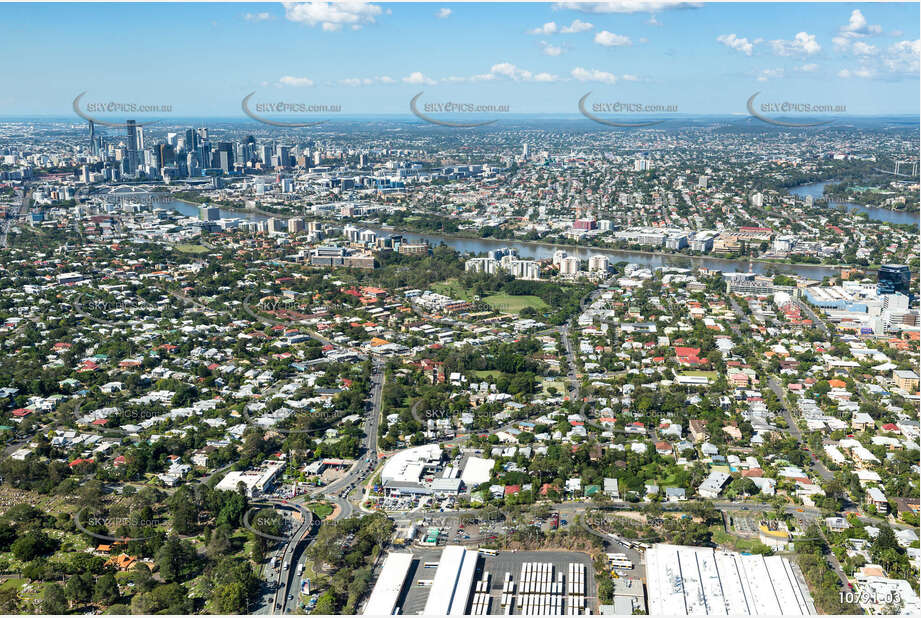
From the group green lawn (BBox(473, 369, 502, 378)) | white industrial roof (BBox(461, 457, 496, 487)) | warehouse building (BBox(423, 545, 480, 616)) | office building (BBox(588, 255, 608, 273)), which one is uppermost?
office building (BBox(588, 255, 608, 273))

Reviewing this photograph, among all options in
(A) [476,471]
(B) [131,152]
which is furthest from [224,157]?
(A) [476,471]

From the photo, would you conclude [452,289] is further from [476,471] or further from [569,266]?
[476,471]

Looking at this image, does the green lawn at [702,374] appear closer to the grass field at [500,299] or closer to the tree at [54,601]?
the grass field at [500,299]

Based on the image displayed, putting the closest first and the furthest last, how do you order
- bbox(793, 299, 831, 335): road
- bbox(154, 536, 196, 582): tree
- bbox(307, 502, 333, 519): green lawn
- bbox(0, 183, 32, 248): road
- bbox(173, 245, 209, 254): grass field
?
bbox(154, 536, 196, 582): tree → bbox(307, 502, 333, 519): green lawn → bbox(793, 299, 831, 335): road → bbox(173, 245, 209, 254): grass field → bbox(0, 183, 32, 248): road

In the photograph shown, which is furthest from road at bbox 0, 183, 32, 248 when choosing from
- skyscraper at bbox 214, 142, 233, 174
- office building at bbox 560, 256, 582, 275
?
office building at bbox 560, 256, 582, 275

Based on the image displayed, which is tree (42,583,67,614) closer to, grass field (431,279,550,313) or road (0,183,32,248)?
grass field (431,279,550,313)

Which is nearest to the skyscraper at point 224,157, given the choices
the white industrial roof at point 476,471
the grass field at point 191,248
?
the grass field at point 191,248
